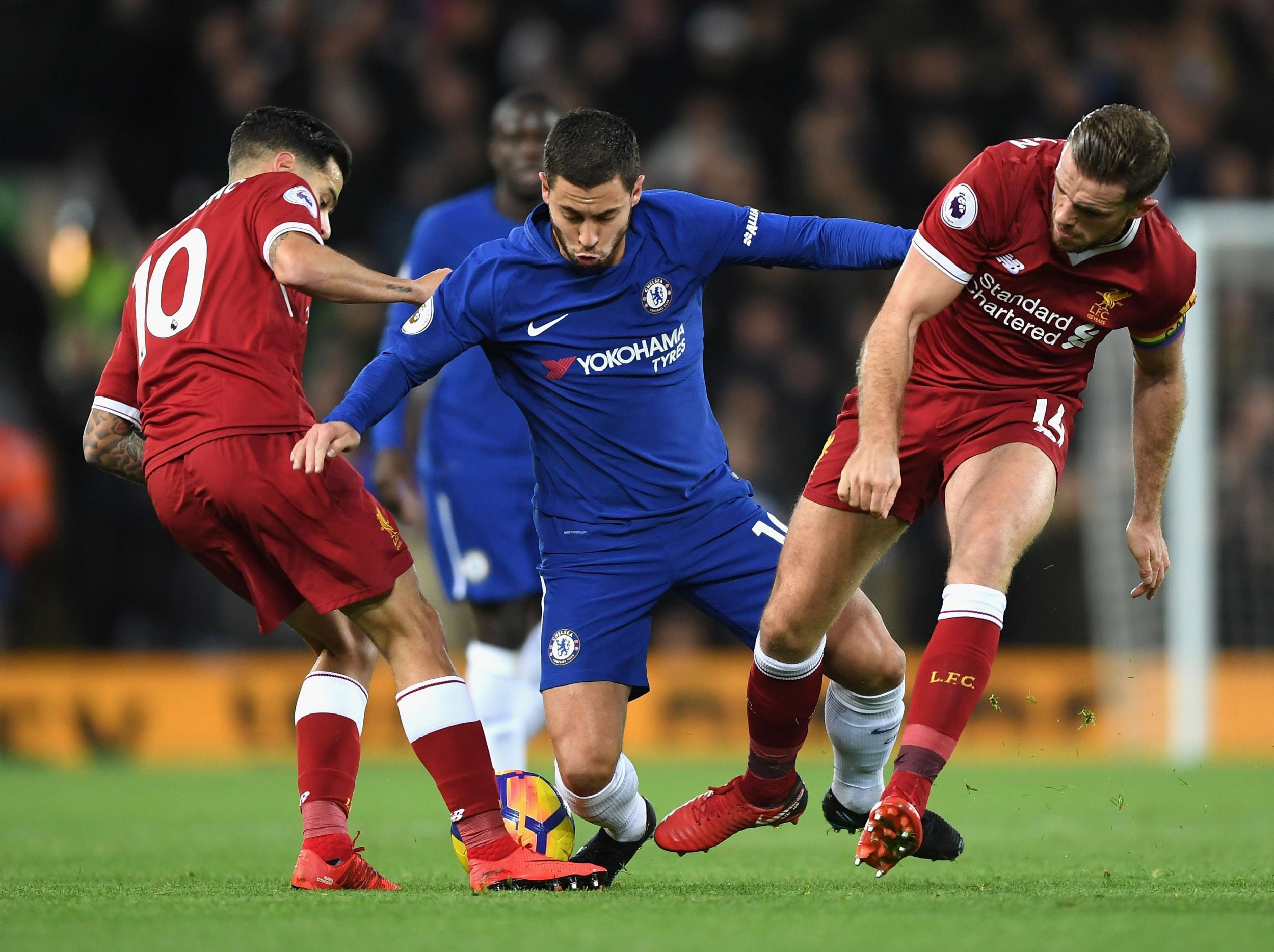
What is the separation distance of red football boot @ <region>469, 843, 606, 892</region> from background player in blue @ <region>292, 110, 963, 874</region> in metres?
0.39

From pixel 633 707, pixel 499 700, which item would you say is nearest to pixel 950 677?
pixel 499 700

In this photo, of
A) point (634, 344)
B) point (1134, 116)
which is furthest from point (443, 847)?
point (1134, 116)

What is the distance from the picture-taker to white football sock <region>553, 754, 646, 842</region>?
5043 mm

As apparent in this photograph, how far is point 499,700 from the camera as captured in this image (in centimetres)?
625

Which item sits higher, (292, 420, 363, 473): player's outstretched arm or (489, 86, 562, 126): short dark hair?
(489, 86, 562, 126): short dark hair

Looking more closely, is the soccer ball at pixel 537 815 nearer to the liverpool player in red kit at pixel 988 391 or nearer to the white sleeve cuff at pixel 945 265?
the liverpool player in red kit at pixel 988 391

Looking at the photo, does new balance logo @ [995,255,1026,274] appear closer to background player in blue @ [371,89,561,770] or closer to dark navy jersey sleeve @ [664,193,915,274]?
dark navy jersey sleeve @ [664,193,915,274]

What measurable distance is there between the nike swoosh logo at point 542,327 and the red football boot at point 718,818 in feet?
4.86

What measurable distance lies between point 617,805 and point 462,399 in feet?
7.05

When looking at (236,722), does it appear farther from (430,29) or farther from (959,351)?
(959,351)

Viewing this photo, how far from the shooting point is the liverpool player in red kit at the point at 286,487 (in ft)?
15.2

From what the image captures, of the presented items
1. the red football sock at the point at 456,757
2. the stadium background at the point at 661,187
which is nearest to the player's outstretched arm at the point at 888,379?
the red football sock at the point at 456,757

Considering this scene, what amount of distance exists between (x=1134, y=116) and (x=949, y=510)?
3.83 feet

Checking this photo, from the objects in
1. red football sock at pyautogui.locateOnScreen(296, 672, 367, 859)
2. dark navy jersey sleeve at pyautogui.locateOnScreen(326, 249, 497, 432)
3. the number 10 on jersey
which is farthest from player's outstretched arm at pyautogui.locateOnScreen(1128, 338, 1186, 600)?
the number 10 on jersey
